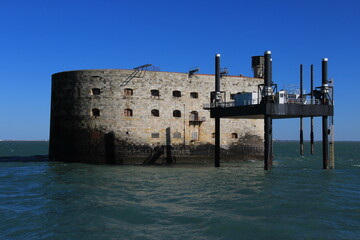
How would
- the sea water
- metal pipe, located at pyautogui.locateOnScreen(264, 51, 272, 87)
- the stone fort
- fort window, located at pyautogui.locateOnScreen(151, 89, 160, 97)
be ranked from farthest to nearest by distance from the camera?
fort window, located at pyautogui.locateOnScreen(151, 89, 160, 97) → the stone fort → metal pipe, located at pyautogui.locateOnScreen(264, 51, 272, 87) → the sea water

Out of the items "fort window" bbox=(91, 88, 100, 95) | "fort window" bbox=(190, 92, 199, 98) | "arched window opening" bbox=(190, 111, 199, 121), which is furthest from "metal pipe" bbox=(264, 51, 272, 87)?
"fort window" bbox=(91, 88, 100, 95)

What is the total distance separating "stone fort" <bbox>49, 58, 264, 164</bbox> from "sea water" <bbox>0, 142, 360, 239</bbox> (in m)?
9.11

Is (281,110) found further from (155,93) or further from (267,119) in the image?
(155,93)

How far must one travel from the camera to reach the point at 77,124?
33.4 meters

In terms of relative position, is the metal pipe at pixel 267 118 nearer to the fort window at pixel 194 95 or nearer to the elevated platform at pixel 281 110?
the elevated platform at pixel 281 110

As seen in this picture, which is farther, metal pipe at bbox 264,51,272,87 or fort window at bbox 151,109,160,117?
fort window at bbox 151,109,160,117

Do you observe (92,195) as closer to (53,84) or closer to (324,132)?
(324,132)

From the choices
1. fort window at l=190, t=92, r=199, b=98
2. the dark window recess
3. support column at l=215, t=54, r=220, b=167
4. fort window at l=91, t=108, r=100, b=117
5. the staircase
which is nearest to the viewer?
support column at l=215, t=54, r=220, b=167

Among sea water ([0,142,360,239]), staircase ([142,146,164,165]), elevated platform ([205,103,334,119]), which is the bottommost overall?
sea water ([0,142,360,239])

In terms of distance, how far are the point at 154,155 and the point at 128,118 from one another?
3812 mm

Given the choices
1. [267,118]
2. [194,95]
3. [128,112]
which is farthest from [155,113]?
[267,118]

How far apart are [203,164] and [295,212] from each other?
762 inches

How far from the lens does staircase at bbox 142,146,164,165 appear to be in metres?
32.9

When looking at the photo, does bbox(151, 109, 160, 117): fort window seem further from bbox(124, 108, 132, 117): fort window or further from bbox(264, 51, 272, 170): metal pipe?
bbox(264, 51, 272, 170): metal pipe
